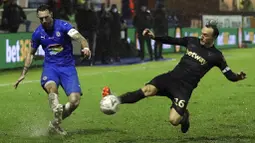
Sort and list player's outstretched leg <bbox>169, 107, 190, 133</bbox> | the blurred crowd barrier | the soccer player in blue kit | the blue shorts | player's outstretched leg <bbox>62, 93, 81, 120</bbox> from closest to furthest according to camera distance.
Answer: player's outstretched leg <bbox>169, 107, 190, 133</bbox> → player's outstretched leg <bbox>62, 93, 81, 120</bbox> → the soccer player in blue kit → the blue shorts → the blurred crowd barrier

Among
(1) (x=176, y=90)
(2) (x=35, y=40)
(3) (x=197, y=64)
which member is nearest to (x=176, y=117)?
(1) (x=176, y=90)

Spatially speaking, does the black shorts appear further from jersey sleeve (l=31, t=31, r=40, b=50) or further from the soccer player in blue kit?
jersey sleeve (l=31, t=31, r=40, b=50)

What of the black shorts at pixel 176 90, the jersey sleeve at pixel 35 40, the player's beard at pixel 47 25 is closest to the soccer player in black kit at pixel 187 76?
the black shorts at pixel 176 90

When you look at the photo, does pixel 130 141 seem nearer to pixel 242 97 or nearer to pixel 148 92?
pixel 148 92

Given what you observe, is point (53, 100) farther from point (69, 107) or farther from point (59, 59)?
point (59, 59)

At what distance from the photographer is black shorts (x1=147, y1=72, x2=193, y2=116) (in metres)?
10.3

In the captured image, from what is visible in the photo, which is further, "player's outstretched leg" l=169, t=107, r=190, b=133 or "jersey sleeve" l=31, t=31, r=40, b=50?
"jersey sleeve" l=31, t=31, r=40, b=50

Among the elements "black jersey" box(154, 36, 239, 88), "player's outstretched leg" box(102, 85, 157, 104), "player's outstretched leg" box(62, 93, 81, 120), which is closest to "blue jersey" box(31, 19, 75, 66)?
"player's outstretched leg" box(62, 93, 81, 120)

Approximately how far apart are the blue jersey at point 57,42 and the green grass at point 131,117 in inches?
47.7

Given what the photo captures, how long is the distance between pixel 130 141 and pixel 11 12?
1540 centimetres

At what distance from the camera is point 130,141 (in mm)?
10391

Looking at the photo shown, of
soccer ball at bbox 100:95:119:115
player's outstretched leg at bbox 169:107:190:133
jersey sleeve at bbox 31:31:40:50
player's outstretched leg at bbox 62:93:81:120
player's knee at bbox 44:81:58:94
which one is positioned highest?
jersey sleeve at bbox 31:31:40:50

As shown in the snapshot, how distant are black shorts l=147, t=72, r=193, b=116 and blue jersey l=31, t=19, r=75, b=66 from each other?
159 cm

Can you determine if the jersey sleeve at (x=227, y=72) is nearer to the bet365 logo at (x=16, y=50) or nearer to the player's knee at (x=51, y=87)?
the player's knee at (x=51, y=87)
